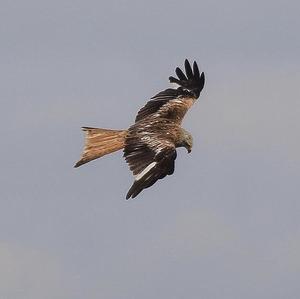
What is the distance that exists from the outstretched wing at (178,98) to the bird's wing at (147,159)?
208 centimetres

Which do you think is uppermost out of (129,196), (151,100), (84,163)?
(151,100)

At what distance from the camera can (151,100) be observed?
3133 cm

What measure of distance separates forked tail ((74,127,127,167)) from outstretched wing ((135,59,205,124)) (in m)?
1.97

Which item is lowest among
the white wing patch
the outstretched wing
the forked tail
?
the white wing patch

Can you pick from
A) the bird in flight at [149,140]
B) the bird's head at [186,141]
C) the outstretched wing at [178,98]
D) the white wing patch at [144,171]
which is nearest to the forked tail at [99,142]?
the bird in flight at [149,140]

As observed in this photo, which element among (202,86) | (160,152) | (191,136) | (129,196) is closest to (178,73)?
(202,86)

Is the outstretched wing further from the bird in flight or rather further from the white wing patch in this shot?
the white wing patch

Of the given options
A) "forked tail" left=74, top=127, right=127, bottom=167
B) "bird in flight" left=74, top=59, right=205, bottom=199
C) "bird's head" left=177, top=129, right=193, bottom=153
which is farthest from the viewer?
"bird's head" left=177, top=129, right=193, bottom=153

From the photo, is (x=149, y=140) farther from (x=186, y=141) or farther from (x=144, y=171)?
(x=144, y=171)

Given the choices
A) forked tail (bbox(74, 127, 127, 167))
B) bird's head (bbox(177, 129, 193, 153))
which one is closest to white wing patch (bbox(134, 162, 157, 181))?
forked tail (bbox(74, 127, 127, 167))

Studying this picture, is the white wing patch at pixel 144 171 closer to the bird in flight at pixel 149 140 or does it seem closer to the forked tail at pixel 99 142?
the bird in flight at pixel 149 140

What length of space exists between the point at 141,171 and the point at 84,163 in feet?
5.54

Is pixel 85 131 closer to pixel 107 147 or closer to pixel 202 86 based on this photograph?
pixel 107 147

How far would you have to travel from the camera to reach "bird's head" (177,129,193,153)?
29250 mm
